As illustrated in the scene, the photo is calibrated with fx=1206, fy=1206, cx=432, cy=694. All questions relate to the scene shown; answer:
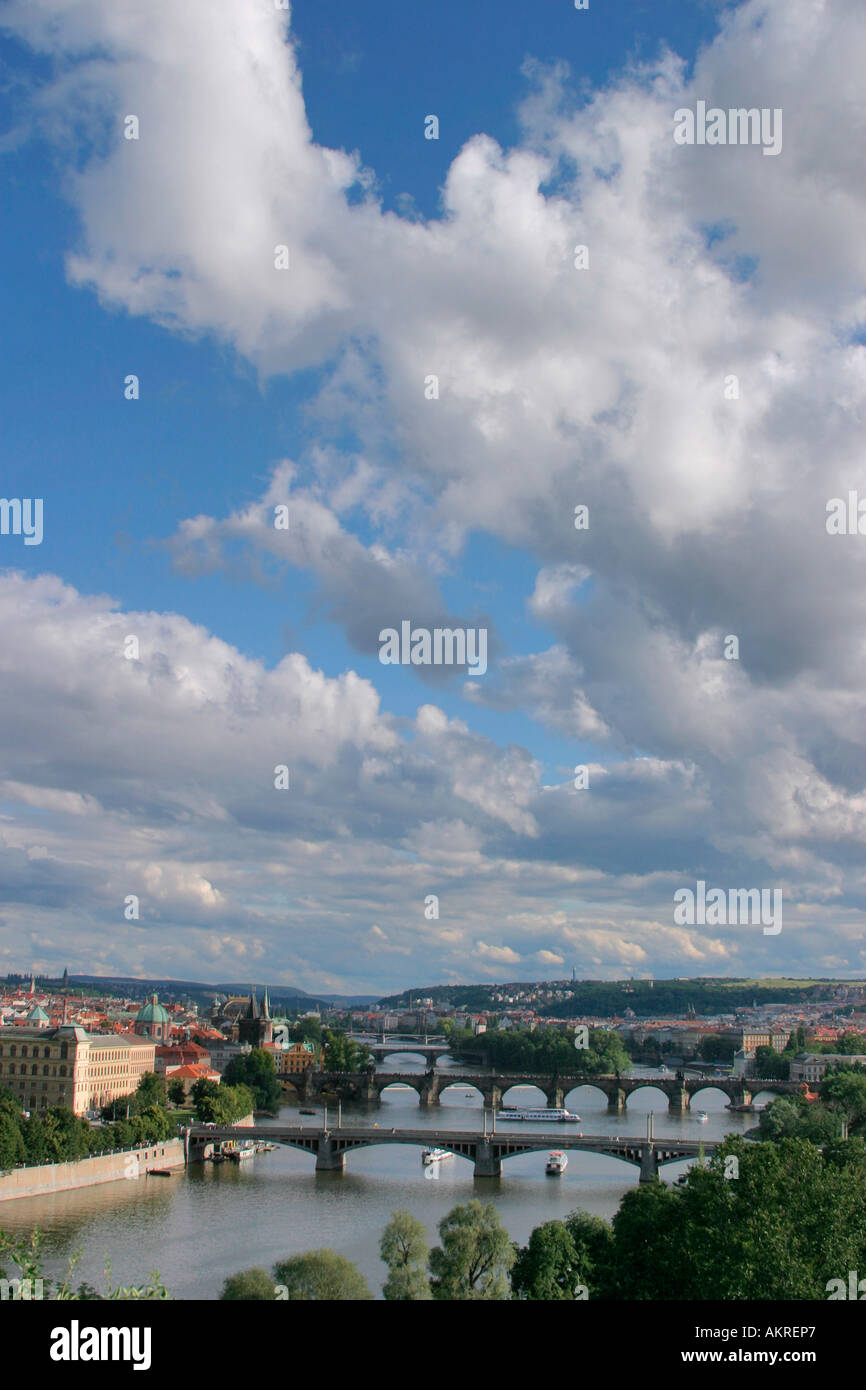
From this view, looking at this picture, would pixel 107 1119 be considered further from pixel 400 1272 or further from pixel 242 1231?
pixel 400 1272

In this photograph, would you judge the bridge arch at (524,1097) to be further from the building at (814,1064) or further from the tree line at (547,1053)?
the building at (814,1064)

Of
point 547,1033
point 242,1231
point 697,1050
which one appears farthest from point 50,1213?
point 697,1050

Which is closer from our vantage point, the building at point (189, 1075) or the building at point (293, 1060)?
the building at point (189, 1075)

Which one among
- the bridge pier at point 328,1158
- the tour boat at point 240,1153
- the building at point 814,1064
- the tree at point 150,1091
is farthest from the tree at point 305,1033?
the bridge pier at point 328,1158

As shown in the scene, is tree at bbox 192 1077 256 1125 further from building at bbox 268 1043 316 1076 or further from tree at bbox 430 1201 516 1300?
tree at bbox 430 1201 516 1300

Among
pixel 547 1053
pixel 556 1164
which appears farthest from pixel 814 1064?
pixel 556 1164

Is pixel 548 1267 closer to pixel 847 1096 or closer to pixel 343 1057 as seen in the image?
pixel 847 1096
